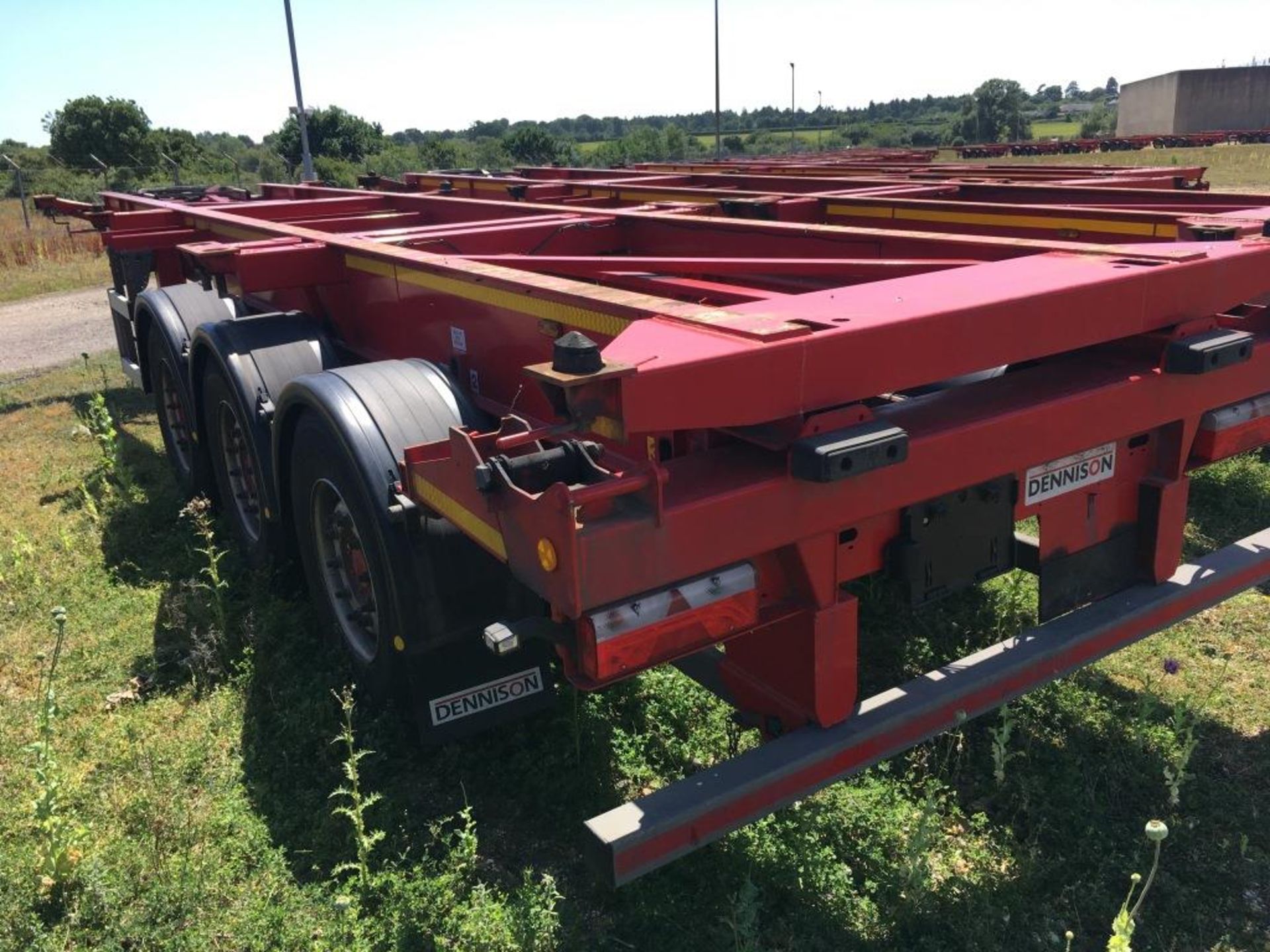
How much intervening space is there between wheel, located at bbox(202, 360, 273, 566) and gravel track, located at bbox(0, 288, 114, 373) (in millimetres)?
7596

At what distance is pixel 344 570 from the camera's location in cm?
341

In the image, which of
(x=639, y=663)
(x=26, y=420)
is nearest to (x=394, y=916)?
(x=639, y=663)

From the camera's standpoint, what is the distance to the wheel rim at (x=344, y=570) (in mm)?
3197

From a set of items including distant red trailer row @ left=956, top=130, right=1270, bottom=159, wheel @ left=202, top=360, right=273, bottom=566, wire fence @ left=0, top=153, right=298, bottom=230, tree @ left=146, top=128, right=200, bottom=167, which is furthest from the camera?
tree @ left=146, top=128, right=200, bottom=167

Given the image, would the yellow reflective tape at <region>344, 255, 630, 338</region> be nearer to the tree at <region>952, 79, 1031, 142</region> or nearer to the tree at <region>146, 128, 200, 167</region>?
the tree at <region>146, 128, 200, 167</region>

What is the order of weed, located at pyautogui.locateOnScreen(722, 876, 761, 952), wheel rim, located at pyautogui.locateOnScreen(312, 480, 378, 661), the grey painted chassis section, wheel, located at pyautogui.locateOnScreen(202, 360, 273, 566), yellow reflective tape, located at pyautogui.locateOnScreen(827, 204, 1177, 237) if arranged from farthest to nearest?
wheel, located at pyautogui.locateOnScreen(202, 360, 273, 566) < yellow reflective tape, located at pyautogui.locateOnScreen(827, 204, 1177, 237) < wheel rim, located at pyautogui.locateOnScreen(312, 480, 378, 661) < weed, located at pyautogui.locateOnScreen(722, 876, 761, 952) < the grey painted chassis section

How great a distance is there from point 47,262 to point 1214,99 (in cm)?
5974

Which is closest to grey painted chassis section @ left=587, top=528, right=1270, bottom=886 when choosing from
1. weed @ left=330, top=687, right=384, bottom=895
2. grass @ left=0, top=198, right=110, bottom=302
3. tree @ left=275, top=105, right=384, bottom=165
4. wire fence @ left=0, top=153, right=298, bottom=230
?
weed @ left=330, top=687, right=384, bottom=895

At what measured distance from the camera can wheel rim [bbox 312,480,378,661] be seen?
126 inches

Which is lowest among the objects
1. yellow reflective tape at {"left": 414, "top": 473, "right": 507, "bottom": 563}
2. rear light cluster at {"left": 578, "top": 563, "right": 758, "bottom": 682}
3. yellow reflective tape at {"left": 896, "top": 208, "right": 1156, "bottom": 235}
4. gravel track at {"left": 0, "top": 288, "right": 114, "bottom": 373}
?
gravel track at {"left": 0, "top": 288, "right": 114, "bottom": 373}

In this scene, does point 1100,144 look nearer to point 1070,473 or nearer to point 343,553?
point 1070,473

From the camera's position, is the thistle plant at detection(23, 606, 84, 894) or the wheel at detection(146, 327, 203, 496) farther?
the wheel at detection(146, 327, 203, 496)

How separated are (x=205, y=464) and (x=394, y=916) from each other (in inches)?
119

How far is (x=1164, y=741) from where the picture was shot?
326 centimetres
